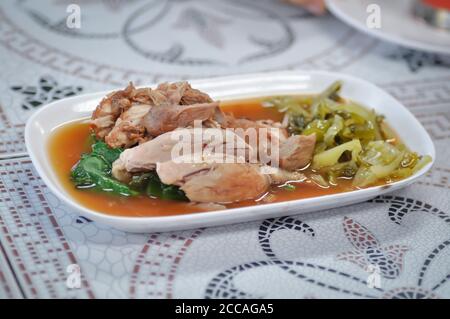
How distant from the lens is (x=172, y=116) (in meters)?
1.93

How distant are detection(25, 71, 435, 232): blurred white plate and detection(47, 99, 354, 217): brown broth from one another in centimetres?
3

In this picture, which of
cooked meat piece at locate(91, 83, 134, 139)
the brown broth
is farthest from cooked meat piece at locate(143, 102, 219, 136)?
the brown broth

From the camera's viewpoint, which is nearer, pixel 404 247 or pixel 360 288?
pixel 360 288

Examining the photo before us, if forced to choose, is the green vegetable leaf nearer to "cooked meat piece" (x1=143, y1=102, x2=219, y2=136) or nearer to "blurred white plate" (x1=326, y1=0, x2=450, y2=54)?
"cooked meat piece" (x1=143, y1=102, x2=219, y2=136)

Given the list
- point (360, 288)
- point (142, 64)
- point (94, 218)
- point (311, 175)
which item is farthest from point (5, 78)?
point (360, 288)

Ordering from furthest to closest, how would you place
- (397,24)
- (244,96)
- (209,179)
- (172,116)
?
1. (397,24)
2. (244,96)
3. (172,116)
4. (209,179)

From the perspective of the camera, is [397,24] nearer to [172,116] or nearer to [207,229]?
[172,116]

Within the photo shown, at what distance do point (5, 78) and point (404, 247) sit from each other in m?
1.70

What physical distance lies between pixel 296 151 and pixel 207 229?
39 cm

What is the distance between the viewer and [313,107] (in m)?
2.34

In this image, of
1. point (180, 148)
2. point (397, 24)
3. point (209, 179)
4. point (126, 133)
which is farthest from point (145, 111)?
point (397, 24)

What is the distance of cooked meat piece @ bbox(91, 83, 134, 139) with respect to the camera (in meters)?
2.01
